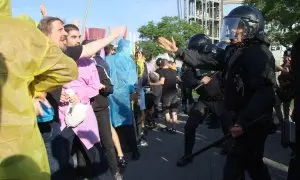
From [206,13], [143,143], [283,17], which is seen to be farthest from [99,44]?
[206,13]

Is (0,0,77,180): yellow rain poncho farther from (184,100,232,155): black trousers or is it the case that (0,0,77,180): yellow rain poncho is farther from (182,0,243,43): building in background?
(182,0,243,43): building in background

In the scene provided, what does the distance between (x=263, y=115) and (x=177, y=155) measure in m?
3.51

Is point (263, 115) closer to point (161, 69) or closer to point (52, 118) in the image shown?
point (52, 118)

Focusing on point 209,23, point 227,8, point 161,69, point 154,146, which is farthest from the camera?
point 209,23

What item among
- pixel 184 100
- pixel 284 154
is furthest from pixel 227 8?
pixel 284 154

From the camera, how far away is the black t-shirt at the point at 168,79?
10654mm

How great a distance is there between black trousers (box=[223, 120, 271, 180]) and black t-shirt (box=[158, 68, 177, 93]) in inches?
262

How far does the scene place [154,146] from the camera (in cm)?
809

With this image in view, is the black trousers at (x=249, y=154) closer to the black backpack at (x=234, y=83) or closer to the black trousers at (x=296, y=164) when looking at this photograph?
the black backpack at (x=234, y=83)

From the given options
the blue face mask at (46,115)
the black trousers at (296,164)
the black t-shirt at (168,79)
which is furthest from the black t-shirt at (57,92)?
the black t-shirt at (168,79)

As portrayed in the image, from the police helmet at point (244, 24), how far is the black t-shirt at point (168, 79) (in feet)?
20.7

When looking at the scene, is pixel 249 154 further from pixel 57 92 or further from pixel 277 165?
pixel 277 165

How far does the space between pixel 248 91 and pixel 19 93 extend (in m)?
2.28

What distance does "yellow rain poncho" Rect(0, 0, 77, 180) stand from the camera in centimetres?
211
